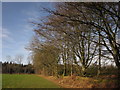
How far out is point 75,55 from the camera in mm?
8578

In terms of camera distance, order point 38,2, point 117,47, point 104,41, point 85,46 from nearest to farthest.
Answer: point 117,47, point 38,2, point 104,41, point 85,46

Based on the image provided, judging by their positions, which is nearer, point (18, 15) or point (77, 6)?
point (77, 6)

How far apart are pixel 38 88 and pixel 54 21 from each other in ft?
9.81

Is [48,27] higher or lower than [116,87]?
higher

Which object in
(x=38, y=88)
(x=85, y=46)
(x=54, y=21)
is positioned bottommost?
(x=38, y=88)

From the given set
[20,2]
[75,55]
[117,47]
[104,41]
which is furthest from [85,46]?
[20,2]

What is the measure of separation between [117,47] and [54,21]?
315 cm

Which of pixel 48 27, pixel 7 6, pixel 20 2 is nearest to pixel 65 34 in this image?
pixel 48 27

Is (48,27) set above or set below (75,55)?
above

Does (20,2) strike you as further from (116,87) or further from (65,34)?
(116,87)

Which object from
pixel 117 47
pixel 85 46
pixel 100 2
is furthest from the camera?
pixel 85 46

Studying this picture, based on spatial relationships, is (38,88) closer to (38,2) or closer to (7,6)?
(38,2)

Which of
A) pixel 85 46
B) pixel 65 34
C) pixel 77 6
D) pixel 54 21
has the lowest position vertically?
pixel 85 46

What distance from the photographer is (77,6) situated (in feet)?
14.3
